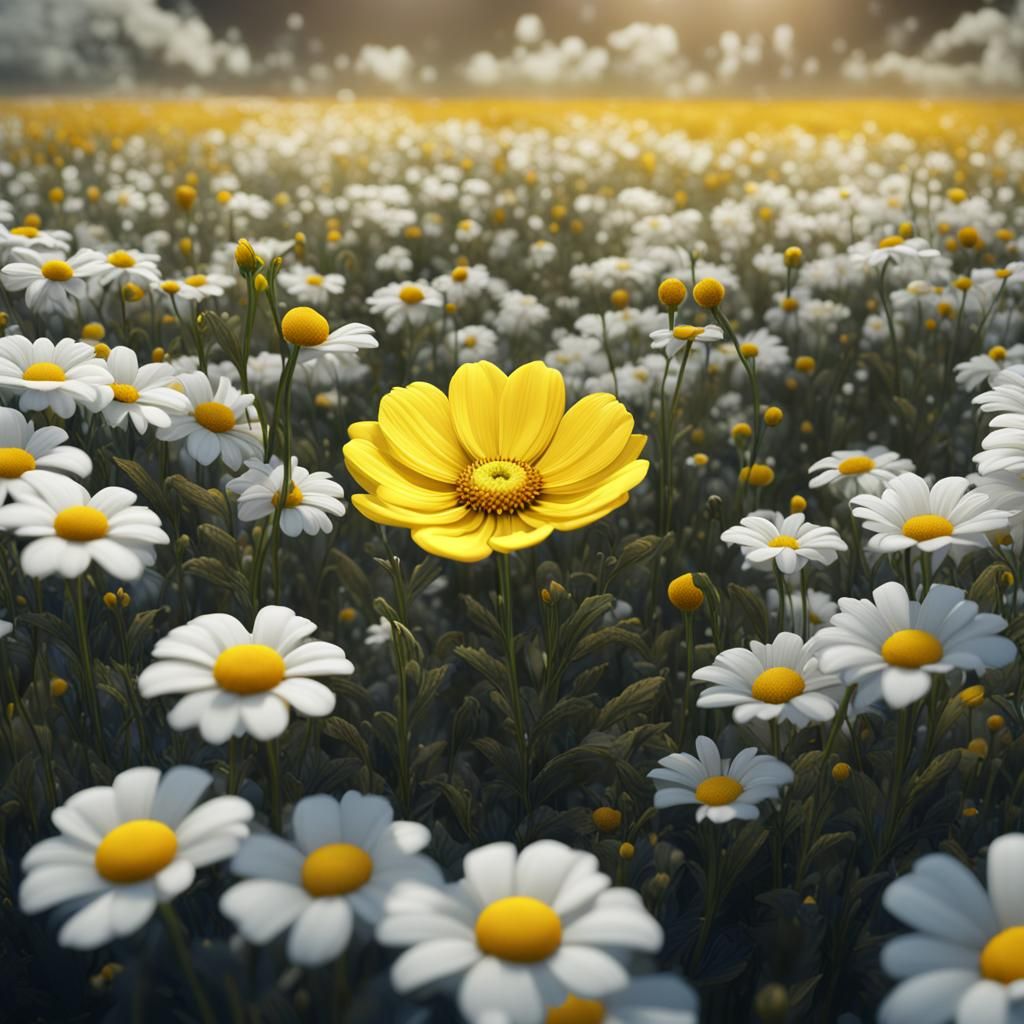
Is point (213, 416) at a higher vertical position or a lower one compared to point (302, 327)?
lower

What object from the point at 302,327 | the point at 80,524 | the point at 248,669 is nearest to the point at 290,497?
the point at 302,327

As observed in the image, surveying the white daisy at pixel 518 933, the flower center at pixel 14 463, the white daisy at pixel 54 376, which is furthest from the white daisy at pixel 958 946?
the white daisy at pixel 54 376

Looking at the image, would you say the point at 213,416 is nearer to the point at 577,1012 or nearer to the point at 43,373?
the point at 43,373

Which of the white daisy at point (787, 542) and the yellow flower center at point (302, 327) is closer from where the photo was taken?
the yellow flower center at point (302, 327)

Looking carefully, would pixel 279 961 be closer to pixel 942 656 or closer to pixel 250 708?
pixel 250 708

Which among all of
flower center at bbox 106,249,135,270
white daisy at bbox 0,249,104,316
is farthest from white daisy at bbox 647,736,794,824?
flower center at bbox 106,249,135,270

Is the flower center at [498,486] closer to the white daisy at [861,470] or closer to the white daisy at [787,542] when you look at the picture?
the white daisy at [787,542]

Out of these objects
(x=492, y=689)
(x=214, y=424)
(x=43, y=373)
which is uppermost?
(x=43, y=373)
